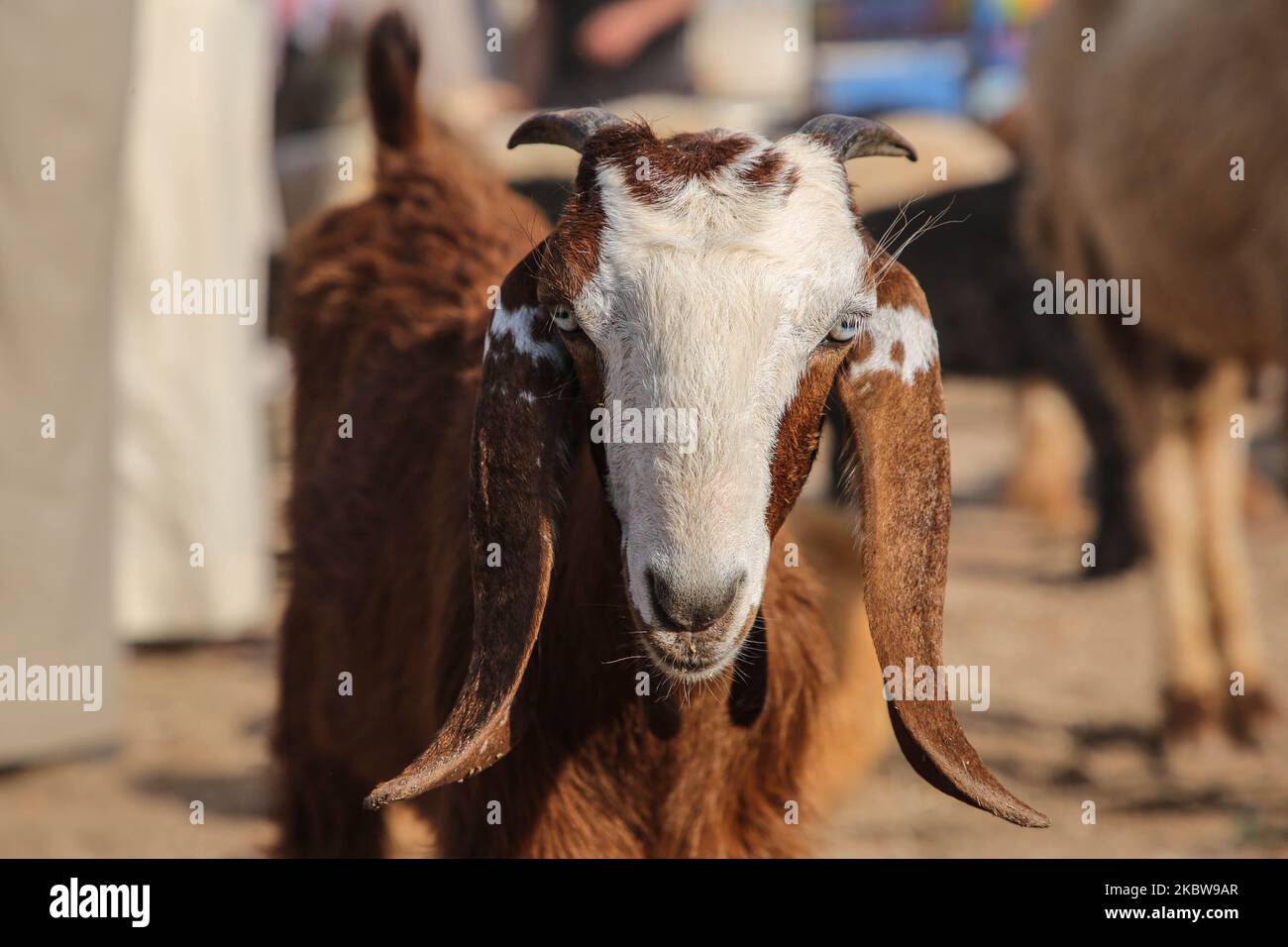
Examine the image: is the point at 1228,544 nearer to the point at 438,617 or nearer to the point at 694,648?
the point at 438,617

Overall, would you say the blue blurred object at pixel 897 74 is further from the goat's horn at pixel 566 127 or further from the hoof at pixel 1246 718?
the goat's horn at pixel 566 127

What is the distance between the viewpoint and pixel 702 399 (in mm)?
1997

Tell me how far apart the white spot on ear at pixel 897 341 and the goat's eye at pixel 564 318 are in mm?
433

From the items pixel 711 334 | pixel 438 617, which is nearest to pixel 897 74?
pixel 438 617

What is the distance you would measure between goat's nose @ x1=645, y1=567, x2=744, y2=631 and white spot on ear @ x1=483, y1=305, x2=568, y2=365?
408mm

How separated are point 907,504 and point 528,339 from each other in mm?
Result: 629

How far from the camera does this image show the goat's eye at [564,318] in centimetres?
212

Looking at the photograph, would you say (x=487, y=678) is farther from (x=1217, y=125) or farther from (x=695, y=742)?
(x=1217, y=125)

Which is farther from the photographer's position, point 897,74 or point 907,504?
point 897,74

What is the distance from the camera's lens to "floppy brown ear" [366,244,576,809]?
7.29 ft

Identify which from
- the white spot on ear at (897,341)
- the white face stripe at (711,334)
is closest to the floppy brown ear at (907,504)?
the white spot on ear at (897,341)
